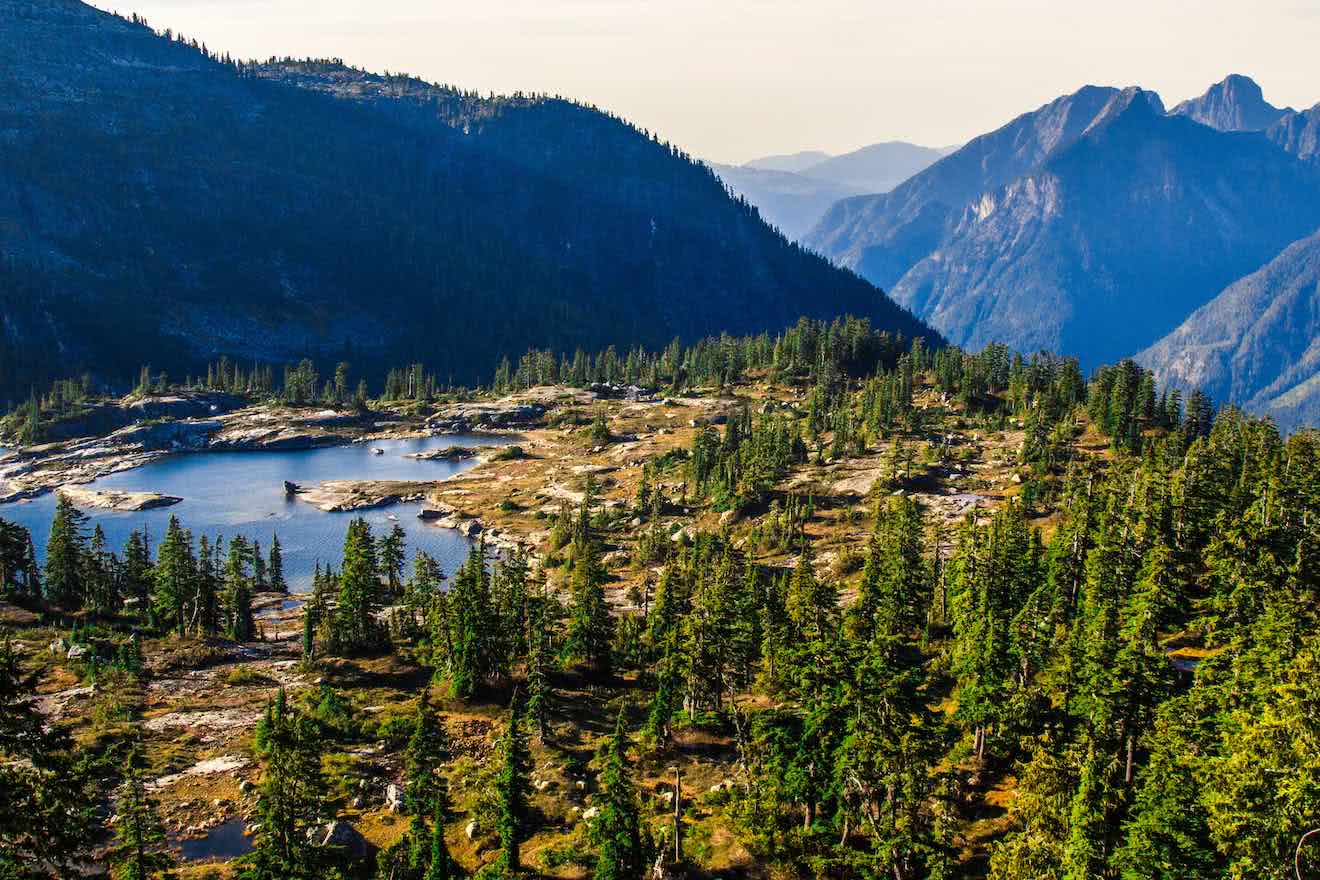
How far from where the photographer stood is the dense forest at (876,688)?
156 ft

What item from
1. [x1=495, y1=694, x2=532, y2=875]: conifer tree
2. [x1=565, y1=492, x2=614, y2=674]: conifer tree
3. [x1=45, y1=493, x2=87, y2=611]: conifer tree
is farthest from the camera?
[x1=45, y1=493, x2=87, y2=611]: conifer tree

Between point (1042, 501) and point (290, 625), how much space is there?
126 m

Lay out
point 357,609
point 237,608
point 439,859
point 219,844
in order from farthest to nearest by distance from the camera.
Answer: point 237,608 < point 357,609 < point 219,844 < point 439,859

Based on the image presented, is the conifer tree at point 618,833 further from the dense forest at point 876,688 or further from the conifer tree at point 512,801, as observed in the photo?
the conifer tree at point 512,801

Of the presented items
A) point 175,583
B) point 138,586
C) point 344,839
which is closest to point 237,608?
point 175,583

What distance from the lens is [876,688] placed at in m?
61.1

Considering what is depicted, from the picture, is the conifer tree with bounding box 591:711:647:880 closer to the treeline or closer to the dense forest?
the dense forest

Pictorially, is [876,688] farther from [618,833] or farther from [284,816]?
[284,816]

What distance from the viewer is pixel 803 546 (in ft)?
487

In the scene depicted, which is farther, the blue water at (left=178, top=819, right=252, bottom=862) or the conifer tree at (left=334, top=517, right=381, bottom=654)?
the conifer tree at (left=334, top=517, right=381, bottom=654)

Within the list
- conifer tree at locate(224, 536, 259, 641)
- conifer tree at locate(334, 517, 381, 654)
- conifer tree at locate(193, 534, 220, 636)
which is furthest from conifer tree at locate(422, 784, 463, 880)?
conifer tree at locate(193, 534, 220, 636)

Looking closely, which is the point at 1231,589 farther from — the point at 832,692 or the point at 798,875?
the point at 798,875

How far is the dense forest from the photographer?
47.6 metres

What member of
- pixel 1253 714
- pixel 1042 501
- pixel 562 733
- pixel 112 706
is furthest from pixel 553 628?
pixel 1042 501
